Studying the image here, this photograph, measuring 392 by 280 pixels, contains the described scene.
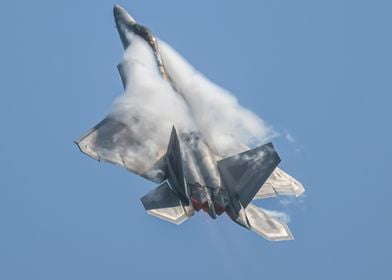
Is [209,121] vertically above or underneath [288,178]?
above

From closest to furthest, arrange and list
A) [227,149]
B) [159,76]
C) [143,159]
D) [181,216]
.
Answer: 1. [181,216]
2. [143,159]
3. [227,149]
4. [159,76]

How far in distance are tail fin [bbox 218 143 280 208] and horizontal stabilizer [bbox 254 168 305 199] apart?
10.1 ft

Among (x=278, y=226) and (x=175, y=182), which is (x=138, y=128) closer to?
(x=175, y=182)

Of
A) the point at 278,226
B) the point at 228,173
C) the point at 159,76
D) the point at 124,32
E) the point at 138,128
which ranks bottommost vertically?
the point at 278,226

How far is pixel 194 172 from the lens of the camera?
37.1m

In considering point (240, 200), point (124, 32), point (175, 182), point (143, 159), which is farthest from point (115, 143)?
point (124, 32)

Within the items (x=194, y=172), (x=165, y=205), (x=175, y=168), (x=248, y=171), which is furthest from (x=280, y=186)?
(x=165, y=205)

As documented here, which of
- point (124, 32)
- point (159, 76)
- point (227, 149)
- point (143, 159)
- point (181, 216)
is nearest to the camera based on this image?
point (181, 216)

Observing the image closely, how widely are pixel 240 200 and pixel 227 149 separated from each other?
16.9 feet

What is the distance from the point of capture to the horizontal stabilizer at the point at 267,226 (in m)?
36.8

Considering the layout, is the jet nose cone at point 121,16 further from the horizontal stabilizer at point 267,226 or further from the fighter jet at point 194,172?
the horizontal stabilizer at point 267,226

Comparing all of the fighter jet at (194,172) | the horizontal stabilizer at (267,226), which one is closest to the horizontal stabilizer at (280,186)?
the fighter jet at (194,172)

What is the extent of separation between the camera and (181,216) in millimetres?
35531

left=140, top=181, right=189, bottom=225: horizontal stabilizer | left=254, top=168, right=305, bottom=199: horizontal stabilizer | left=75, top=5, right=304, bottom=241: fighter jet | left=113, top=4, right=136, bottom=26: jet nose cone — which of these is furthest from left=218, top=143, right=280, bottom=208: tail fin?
left=113, top=4, right=136, bottom=26: jet nose cone
